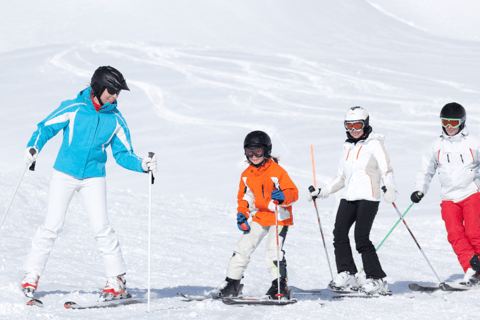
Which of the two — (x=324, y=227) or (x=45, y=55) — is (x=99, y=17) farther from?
(x=324, y=227)

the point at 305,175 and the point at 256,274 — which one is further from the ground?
the point at 305,175

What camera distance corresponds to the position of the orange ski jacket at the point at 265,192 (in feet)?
16.7

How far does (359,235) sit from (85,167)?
276 cm

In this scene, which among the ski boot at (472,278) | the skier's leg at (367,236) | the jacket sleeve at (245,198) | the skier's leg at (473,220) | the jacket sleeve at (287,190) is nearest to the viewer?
the jacket sleeve at (287,190)

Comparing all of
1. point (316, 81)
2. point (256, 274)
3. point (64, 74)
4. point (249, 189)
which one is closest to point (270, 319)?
point (249, 189)

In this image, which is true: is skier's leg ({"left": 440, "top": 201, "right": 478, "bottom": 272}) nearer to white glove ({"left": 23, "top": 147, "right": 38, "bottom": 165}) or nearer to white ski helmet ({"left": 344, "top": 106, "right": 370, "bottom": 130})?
white ski helmet ({"left": 344, "top": 106, "right": 370, "bottom": 130})

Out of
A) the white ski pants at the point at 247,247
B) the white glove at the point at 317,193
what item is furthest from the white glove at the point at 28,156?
the white glove at the point at 317,193

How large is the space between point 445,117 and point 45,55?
25.0 m

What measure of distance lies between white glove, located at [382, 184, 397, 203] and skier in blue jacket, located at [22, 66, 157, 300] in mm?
2249

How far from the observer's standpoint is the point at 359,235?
559cm

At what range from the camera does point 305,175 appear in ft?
46.7

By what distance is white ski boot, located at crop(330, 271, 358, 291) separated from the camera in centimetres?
554

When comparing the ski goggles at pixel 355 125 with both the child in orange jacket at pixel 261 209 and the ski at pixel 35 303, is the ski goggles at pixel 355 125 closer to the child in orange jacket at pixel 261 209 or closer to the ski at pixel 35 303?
the child in orange jacket at pixel 261 209

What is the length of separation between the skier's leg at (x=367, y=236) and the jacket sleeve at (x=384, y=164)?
0.29 metres
